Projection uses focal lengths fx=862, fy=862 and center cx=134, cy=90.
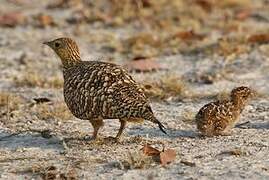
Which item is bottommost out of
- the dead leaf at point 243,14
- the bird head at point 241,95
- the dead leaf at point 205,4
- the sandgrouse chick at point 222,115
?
the sandgrouse chick at point 222,115

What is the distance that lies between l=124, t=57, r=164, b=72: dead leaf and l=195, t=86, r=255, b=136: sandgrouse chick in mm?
3441

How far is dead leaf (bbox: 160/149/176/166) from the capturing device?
7.21m

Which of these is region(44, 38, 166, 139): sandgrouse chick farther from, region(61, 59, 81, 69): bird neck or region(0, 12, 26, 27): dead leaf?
region(0, 12, 26, 27): dead leaf

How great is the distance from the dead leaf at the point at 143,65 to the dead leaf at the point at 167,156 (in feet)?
14.6

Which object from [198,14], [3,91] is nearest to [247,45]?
[198,14]

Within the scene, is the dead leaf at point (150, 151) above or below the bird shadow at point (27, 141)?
above

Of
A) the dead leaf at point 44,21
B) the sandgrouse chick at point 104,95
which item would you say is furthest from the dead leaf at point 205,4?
the sandgrouse chick at point 104,95

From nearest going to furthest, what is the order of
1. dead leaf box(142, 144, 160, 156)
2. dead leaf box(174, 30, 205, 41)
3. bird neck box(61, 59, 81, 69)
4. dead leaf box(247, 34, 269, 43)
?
dead leaf box(142, 144, 160, 156) < bird neck box(61, 59, 81, 69) < dead leaf box(247, 34, 269, 43) < dead leaf box(174, 30, 205, 41)

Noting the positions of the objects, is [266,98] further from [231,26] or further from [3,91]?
[231,26]

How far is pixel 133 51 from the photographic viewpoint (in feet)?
42.5

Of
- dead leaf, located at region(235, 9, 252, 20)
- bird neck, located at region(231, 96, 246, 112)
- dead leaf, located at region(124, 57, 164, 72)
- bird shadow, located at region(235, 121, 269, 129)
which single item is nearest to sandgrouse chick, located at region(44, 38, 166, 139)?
bird neck, located at region(231, 96, 246, 112)

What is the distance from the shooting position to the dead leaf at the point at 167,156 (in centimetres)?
721

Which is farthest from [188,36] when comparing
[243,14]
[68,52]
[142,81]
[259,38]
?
[68,52]

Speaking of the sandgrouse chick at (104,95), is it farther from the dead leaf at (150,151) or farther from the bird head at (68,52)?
the bird head at (68,52)
